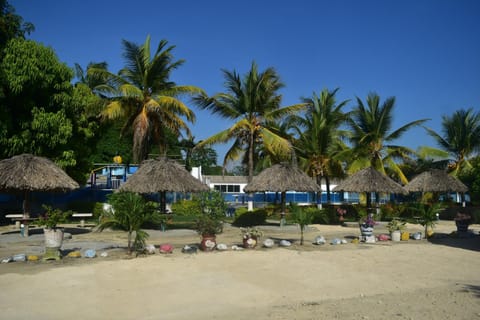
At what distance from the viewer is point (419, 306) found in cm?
682

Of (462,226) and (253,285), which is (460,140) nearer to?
(462,226)

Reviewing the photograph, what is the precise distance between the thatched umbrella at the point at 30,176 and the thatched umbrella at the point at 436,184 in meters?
16.9

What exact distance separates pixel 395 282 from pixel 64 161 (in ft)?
56.0

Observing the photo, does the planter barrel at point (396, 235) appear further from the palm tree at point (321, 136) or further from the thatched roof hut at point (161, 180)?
the palm tree at point (321, 136)

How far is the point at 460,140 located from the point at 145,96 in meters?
20.3

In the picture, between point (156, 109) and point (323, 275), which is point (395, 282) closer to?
point (323, 275)

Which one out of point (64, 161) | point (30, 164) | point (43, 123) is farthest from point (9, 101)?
point (30, 164)

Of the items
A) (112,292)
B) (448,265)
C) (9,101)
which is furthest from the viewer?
(9,101)

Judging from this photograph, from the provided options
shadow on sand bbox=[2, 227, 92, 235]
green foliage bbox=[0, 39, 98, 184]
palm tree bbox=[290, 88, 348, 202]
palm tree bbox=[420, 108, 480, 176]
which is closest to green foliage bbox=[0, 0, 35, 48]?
green foliage bbox=[0, 39, 98, 184]

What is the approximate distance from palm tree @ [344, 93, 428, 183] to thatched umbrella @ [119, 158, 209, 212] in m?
11.4

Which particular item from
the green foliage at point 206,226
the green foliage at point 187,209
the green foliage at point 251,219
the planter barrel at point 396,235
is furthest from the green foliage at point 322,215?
the green foliage at point 206,226

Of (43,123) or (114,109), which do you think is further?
(114,109)

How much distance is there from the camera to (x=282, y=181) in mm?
19688

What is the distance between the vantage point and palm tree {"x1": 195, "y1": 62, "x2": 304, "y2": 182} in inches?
920
